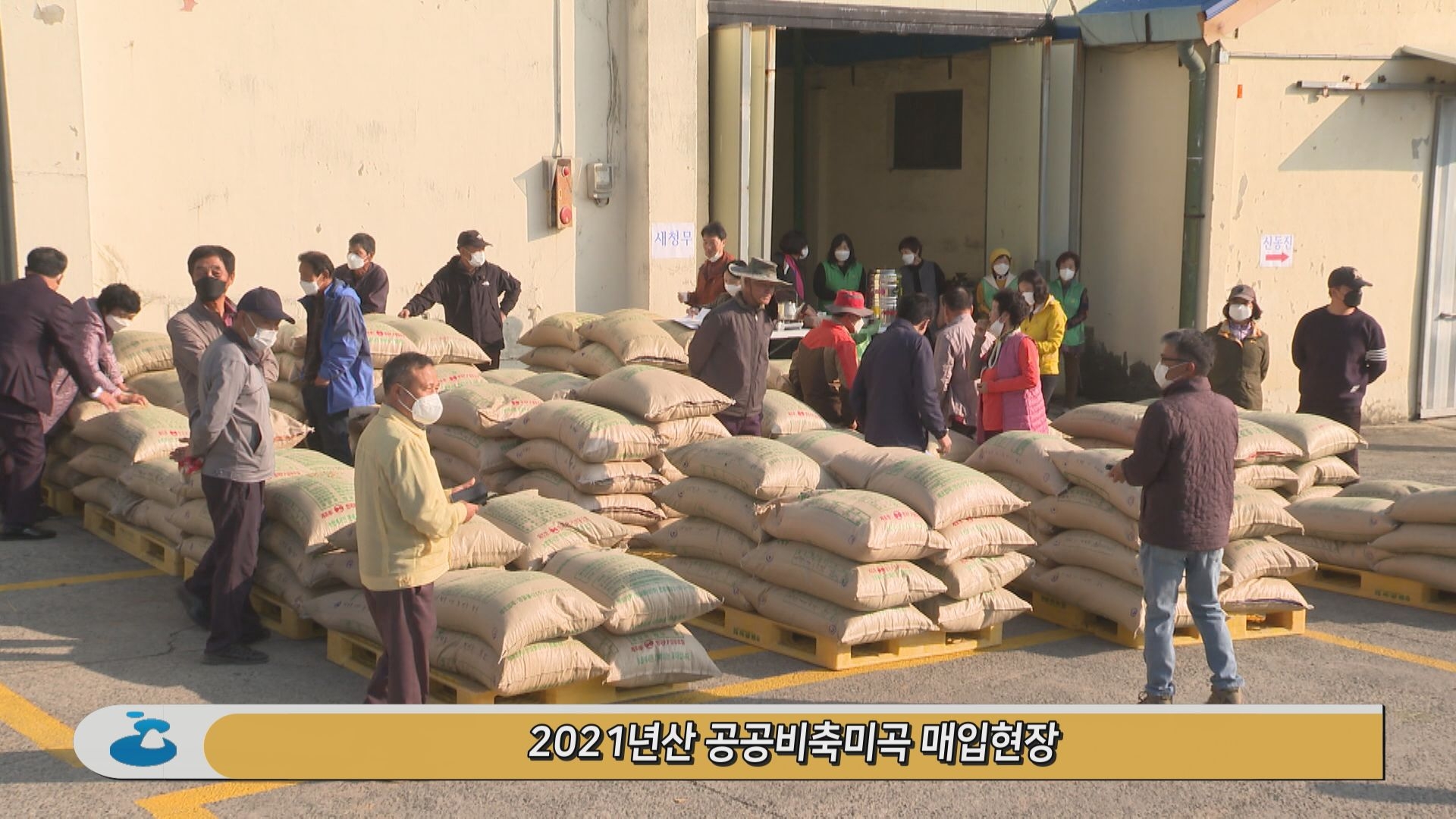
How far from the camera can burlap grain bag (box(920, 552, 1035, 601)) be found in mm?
8453

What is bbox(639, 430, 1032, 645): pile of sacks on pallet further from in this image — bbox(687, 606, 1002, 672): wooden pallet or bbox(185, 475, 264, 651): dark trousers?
bbox(185, 475, 264, 651): dark trousers

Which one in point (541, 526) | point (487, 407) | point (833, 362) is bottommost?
point (541, 526)

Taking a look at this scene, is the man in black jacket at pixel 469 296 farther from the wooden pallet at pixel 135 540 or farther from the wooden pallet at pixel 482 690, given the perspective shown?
the wooden pallet at pixel 482 690

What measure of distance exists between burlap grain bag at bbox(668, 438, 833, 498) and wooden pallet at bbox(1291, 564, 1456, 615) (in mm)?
3466

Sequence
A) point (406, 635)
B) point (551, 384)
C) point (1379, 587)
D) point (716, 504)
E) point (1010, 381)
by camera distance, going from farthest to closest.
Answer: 1. point (551, 384)
2. point (1010, 381)
3. point (1379, 587)
4. point (716, 504)
5. point (406, 635)

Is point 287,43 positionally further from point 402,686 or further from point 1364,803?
point 1364,803

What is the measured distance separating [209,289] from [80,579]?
7.24ft

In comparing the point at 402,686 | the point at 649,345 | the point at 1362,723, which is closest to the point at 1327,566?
the point at 1362,723

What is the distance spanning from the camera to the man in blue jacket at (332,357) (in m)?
10.6

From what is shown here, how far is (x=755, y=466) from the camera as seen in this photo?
29.3ft

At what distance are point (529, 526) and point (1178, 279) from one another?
10.2m

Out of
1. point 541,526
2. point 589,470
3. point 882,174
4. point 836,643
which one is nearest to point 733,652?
point 836,643

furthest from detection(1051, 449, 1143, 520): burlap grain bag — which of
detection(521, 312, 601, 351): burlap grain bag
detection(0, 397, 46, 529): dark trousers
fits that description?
detection(0, 397, 46, 529): dark trousers

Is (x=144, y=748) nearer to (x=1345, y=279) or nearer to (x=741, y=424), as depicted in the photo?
(x=741, y=424)
